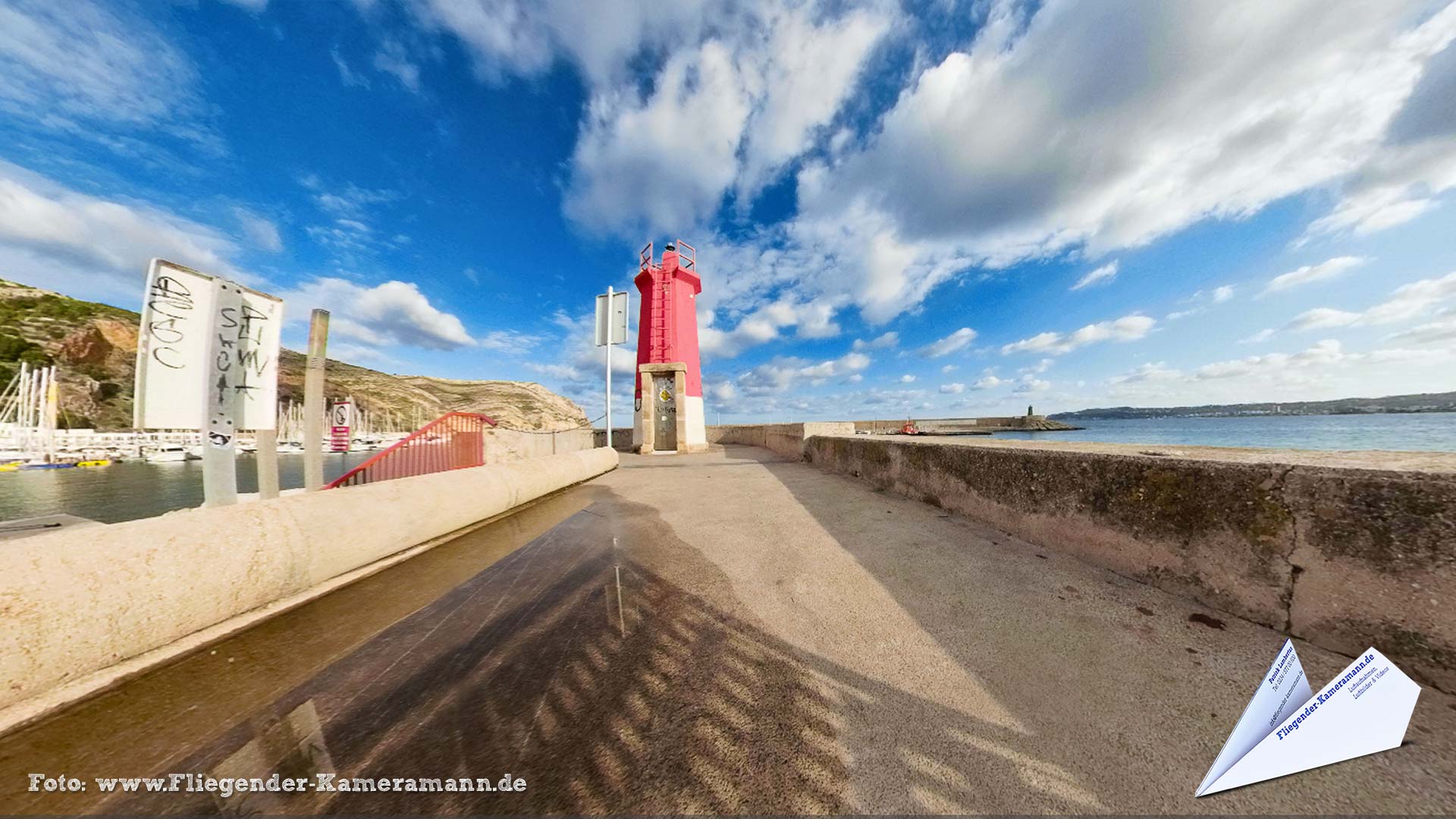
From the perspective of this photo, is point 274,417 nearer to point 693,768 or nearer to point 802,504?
point 693,768

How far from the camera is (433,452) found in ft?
21.5

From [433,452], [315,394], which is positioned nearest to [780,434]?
[433,452]

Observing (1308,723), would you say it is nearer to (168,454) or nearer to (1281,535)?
(1281,535)

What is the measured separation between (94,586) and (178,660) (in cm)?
53

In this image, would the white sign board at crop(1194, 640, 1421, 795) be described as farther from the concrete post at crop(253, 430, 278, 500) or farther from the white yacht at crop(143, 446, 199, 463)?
the white yacht at crop(143, 446, 199, 463)

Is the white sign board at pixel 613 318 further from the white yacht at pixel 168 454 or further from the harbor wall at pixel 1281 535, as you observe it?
the white yacht at pixel 168 454

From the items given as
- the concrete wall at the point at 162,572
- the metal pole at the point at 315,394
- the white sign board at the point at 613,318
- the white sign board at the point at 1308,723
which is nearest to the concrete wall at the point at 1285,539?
the white sign board at the point at 1308,723

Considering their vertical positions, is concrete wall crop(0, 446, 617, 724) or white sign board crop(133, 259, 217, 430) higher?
white sign board crop(133, 259, 217, 430)

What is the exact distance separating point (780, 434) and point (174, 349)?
1208 centimetres

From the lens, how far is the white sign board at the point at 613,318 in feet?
48.3

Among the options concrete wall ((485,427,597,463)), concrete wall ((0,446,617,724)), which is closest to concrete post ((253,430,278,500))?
concrete wall ((0,446,617,724))

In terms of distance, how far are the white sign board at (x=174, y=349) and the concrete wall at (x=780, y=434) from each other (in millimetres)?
9345

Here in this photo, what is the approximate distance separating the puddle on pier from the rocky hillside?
27279 mm

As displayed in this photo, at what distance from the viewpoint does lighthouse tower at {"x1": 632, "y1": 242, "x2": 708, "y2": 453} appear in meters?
15.5
